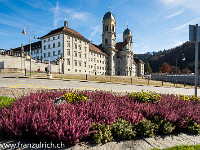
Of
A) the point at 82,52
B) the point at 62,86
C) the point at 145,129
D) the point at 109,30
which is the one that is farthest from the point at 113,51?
the point at 145,129

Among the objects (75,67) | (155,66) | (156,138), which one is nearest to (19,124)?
(156,138)

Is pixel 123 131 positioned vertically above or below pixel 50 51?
below

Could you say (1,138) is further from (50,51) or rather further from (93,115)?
(50,51)

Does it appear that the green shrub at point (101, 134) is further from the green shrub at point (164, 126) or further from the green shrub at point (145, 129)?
the green shrub at point (164, 126)

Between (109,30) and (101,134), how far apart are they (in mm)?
71150

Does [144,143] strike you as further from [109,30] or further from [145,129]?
[109,30]

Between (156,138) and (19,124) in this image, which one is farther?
(156,138)

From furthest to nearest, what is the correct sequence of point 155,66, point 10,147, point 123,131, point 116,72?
point 155,66, point 116,72, point 123,131, point 10,147

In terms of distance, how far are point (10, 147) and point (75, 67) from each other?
44.0 m

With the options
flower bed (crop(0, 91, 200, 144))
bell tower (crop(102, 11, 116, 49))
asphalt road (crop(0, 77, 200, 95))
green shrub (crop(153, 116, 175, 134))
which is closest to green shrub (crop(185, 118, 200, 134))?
flower bed (crop(0, 91, 200, 144))

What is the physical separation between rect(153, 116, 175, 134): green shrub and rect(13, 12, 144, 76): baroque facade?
889 inches

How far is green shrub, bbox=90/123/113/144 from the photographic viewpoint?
8.32ft

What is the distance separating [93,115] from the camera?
3309 millimetres

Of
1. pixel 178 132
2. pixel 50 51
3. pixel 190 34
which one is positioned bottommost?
pixel 178 132
